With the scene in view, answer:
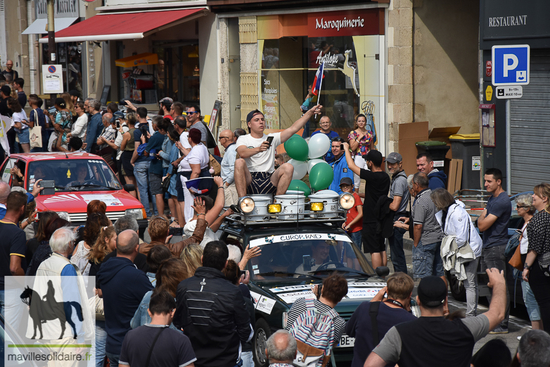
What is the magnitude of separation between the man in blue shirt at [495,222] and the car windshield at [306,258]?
1.69 metres

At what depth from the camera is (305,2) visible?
1775 centimetres

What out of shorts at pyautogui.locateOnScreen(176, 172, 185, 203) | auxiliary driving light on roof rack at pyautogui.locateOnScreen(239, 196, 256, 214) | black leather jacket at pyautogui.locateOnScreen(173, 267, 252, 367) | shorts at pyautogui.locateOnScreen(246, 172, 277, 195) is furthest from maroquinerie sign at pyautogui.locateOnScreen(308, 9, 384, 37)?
black leather jacket at pyautogui.locateOnScreen(173, 267, 252, 367)

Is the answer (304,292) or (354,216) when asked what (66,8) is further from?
(304,292)

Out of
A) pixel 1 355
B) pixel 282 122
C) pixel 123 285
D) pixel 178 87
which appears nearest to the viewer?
pixel 1 355

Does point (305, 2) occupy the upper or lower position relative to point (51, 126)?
upper

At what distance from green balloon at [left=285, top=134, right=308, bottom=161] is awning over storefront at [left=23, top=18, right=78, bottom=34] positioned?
68.6 ft

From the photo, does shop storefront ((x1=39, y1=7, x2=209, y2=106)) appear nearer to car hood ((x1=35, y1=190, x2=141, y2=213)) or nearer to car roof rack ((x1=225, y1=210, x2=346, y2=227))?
car hood ((x1=35, y1=190, x2=141, y2=213))

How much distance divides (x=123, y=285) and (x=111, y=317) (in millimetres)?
318

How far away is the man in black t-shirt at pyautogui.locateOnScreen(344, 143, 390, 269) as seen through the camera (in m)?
9.55

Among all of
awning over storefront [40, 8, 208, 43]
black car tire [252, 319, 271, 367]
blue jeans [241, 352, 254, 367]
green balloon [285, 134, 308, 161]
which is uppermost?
awning over storefront [40, 8, 208, 43]

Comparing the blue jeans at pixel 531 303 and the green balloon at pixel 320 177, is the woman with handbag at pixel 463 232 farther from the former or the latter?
the green balloon at pixel 320 177

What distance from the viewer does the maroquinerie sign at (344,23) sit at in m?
16.7

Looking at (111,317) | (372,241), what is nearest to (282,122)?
(372,241)

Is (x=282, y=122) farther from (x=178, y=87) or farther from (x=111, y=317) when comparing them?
(x=111, y=317)
